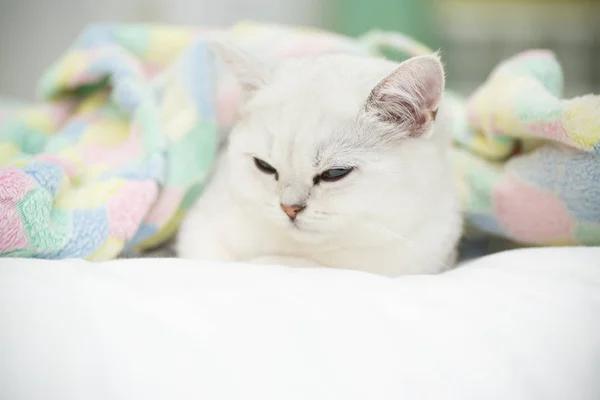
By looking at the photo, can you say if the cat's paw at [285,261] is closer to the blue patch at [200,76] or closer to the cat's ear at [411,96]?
the cat's ear at [411,96]

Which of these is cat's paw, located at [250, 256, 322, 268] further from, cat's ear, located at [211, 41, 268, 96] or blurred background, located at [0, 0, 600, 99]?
blurred background, located at [0, 0, 600, 99]

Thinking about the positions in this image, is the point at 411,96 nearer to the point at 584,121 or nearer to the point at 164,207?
the point at 584,121

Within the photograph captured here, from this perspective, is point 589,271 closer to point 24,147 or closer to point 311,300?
point 311,300

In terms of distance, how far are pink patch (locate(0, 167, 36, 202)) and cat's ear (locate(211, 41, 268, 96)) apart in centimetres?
38

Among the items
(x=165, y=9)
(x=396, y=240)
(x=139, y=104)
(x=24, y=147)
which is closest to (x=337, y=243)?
(x=396, y=240)

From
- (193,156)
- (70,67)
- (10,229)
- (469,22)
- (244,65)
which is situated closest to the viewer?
(10,229)

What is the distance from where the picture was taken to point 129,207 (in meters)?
0.85

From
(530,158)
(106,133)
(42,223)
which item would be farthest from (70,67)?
(530,158)

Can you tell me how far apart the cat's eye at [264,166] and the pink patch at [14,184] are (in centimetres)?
34

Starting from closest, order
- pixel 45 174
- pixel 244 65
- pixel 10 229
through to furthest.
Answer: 1. pixel 10 229
2. pixel 45 174
3. pixel 244 65

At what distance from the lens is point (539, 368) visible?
531 millimetres

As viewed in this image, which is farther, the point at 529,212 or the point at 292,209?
the point at 529,212

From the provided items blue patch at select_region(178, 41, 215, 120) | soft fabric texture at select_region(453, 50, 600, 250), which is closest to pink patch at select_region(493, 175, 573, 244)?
soft fabric texture at select_region(453, 50, 600, 250)

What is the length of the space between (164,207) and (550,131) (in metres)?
0.69
